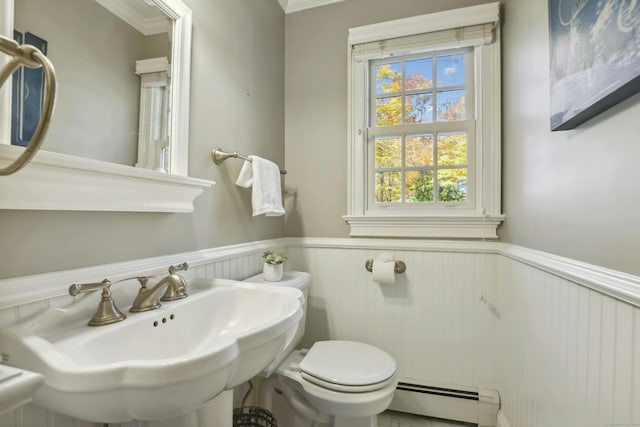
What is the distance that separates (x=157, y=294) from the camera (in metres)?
0.88

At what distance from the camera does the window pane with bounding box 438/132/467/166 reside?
1.71 metres

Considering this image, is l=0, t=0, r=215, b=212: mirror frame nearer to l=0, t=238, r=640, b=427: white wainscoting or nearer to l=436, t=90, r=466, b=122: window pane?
l=0, t=238, r=640, b=427: white wainscoting

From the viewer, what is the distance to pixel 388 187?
1.83 m

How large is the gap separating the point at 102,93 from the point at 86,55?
0.10 m

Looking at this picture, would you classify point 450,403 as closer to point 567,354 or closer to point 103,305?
point 567,354

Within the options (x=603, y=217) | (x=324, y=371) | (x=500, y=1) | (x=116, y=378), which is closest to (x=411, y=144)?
(x=500, y=1)

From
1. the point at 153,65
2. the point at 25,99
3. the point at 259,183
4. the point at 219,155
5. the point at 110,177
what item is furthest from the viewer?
the point at 259,183

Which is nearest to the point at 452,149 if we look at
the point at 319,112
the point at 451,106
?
the point at 451,106

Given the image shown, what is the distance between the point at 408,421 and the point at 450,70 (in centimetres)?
200

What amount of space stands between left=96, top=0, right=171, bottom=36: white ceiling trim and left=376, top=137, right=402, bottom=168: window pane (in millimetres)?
1223

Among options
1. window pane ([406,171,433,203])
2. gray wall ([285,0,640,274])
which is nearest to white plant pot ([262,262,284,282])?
gray wall ([285,0,640,274])

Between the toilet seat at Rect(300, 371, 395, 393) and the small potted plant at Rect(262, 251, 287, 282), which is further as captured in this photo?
the small potted plant at Rect(262, 251, 287, 282)

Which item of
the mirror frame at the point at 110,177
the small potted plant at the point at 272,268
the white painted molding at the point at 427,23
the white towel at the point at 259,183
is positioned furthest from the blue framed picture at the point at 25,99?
the white painted molding at the point at 427,23

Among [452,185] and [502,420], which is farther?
[452,185]
